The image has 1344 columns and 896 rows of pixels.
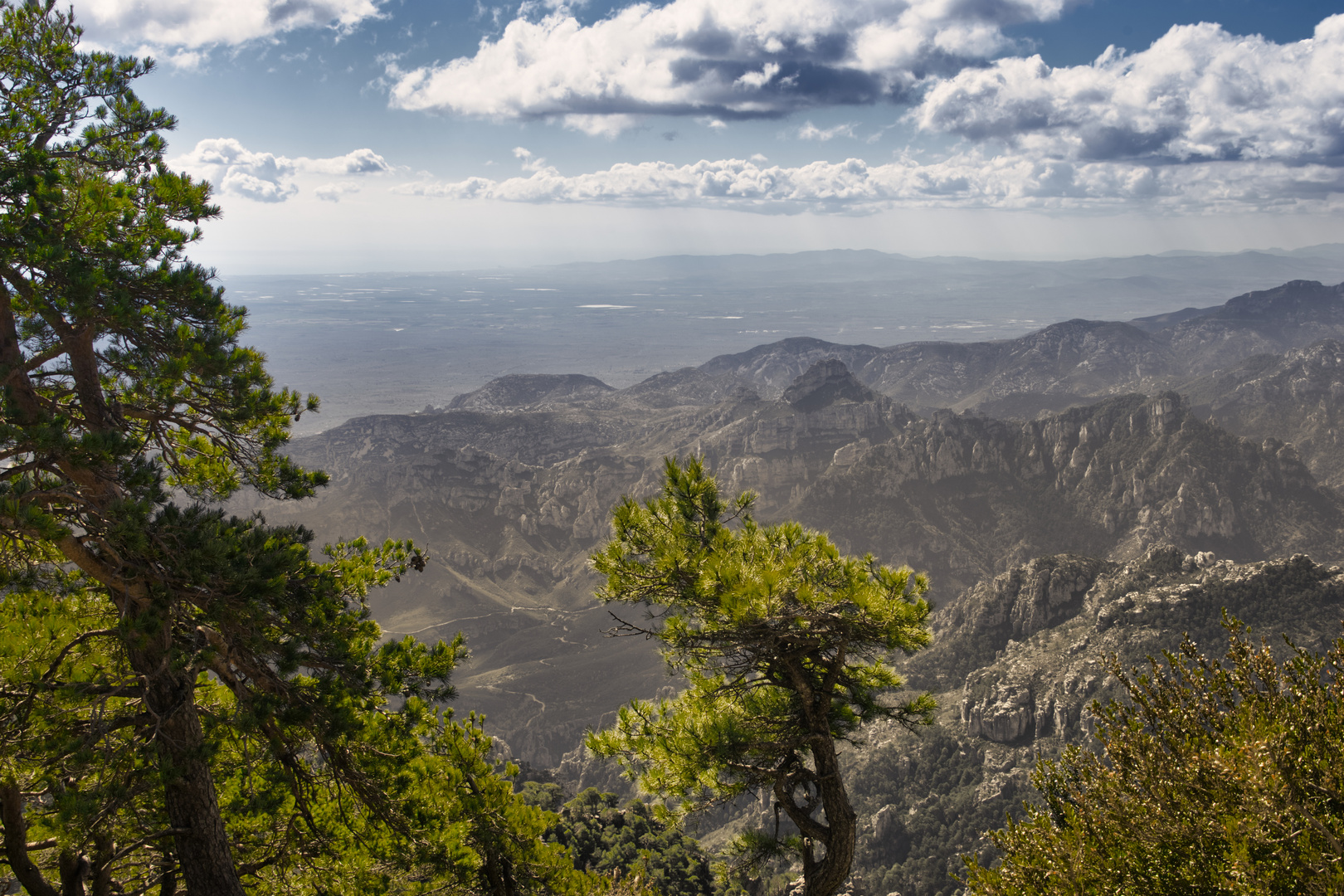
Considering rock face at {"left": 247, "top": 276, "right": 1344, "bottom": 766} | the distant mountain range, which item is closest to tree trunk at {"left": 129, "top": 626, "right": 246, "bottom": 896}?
the distant mountain range

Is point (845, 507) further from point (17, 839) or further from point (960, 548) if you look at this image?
point (17, 839)

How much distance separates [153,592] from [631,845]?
5089 cm

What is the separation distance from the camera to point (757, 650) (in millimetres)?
9273

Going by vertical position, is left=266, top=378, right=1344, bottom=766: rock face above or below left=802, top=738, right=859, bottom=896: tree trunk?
below

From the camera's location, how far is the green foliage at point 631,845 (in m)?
44.0

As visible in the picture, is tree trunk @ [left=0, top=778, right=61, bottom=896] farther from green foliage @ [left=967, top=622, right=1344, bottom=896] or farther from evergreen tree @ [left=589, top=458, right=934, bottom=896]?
green foliage @ [left=967, top=622, right=1344, bottom=896]

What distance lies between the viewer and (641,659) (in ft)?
459

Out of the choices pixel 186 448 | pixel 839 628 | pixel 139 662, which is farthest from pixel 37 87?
pixel 839 628

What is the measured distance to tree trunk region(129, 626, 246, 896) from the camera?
279 inches

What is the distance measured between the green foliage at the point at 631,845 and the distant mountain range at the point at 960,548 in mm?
21225

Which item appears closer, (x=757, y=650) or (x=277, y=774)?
(x=277, y=774)

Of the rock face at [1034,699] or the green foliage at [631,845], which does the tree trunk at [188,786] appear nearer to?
the green foliage at [631,845]

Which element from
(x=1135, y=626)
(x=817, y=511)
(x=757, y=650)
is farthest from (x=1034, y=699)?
(x=817, y=511)

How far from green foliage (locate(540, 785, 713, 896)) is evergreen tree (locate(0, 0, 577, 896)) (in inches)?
1411
